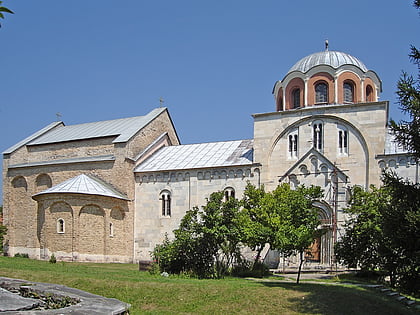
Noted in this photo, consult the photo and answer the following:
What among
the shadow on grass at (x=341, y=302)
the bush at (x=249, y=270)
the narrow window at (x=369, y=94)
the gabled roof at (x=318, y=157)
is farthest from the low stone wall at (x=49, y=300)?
the narrow window at (x=369, y=94)

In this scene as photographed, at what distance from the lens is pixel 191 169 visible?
31500mm

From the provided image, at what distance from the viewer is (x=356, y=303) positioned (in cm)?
1594

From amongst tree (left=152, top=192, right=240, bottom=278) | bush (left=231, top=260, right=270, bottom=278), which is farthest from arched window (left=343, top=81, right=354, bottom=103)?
bush (left=231, top=260, right=270, bottom=278)

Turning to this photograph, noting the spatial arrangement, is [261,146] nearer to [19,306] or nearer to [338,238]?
[338,238]

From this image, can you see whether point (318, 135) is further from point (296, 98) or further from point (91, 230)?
point (91, 230)

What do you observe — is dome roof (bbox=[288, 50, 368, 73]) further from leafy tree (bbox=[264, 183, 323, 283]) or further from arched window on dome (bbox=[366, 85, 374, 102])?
leafy tree (bbox=[264, 183, 323, 283])

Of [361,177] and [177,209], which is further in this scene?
[177,209]

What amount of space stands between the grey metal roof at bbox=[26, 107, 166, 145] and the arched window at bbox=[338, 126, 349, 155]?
1370 cm

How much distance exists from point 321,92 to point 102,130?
16.4m

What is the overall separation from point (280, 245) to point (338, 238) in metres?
9.03

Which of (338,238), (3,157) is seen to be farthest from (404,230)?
(3,157)

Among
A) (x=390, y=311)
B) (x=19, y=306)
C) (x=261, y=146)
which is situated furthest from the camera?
(x=261, y=146)

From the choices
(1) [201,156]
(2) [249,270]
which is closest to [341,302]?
(2) [249,270]

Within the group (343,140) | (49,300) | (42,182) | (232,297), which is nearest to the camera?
(49,300)
